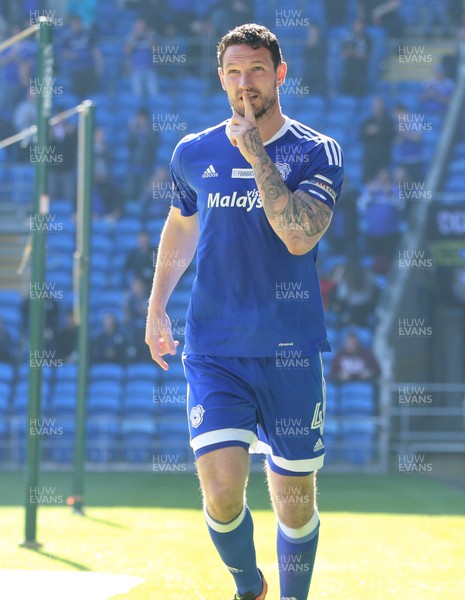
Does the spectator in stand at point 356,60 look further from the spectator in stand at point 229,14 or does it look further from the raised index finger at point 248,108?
the raised index finger at point 248,108

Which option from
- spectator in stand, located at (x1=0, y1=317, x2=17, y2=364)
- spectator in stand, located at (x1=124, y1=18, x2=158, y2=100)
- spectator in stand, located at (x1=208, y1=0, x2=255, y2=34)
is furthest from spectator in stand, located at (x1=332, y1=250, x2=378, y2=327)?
spectator in stand, located at (x1=208, y1=0, x2=255, y2=34)

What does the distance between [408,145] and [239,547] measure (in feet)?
43.6

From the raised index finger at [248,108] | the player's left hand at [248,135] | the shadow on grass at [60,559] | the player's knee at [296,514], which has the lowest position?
the shadow on grass at [60,559]

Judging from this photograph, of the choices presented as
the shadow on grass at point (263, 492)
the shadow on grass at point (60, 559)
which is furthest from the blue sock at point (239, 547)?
the shadow on grass at point (263, 492)

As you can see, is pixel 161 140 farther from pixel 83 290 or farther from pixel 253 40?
pixel 253 40

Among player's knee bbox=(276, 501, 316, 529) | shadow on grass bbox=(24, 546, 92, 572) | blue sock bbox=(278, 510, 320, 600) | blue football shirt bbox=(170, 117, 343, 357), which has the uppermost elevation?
blue football shirt bbox=(170, 117, 343, 357)

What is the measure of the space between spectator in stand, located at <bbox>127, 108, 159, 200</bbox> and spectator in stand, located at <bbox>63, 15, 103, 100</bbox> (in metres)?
1.44

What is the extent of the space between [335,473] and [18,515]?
5732 millimetres

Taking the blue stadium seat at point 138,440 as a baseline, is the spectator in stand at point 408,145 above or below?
above

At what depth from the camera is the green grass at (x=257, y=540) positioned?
6000 mm

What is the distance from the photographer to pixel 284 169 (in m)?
4.61

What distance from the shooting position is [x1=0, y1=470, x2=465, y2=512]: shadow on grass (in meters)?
10.4

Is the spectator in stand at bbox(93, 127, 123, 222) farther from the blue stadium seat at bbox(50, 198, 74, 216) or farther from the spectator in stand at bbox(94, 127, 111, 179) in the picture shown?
the blue stadium seat at bbox(50, 198, 74, 216)

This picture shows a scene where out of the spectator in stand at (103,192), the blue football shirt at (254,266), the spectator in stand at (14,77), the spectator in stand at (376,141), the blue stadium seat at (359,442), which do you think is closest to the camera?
the blue football shirt at (254,266)
